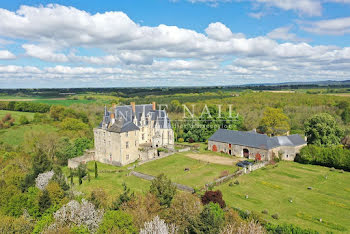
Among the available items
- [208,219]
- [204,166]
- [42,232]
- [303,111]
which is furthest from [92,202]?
[303,111]

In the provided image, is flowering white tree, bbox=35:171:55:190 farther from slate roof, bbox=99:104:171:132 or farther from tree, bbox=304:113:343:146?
tree, bbox=304:113:343:146

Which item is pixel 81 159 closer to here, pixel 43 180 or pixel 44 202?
pixel 43 180

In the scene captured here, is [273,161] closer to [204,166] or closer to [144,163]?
[204,166]

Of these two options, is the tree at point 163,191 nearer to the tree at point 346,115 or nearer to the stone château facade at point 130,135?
the stone château facade at point 130,135

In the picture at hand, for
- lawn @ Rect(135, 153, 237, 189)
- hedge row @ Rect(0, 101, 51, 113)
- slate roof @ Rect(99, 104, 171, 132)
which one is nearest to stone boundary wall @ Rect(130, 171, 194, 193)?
lawn @ Rect(135, 153, 237, 189)

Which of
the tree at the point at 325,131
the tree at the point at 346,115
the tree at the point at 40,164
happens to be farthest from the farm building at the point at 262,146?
the tree at the point at 40,164
